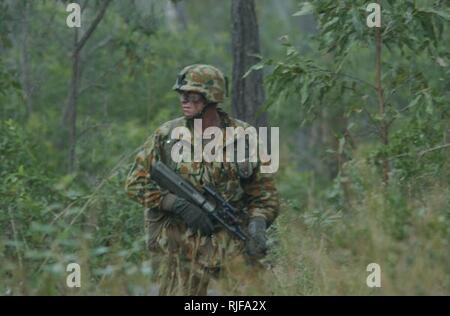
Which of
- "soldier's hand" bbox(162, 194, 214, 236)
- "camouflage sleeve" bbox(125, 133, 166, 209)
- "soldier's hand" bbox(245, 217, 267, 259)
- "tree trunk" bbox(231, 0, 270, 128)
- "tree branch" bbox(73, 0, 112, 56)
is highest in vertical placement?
"tree branch" bbox(73, 0, 112, 56)

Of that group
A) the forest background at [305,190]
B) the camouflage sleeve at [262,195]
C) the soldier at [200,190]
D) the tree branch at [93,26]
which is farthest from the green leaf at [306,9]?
the tree branch at [93,26]

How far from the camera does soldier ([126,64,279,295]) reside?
25.6 feet

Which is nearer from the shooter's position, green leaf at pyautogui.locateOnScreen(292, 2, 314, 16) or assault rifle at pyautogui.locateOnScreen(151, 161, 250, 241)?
assault rifle at pyautogui.locateOnScreen(151, 161, 250, 241)

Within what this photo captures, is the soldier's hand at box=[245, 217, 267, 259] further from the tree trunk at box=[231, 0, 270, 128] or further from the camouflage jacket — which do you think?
the tree trunk at box=[231, 0, 270, 128]

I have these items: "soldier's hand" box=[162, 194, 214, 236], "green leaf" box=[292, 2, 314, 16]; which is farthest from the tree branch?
"soldier's hand" box=[162, 194, 214, 236]

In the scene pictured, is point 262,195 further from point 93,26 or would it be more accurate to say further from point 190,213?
point 93,26

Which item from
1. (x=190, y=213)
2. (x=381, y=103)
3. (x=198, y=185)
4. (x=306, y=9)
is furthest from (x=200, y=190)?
(x=381, y=103)

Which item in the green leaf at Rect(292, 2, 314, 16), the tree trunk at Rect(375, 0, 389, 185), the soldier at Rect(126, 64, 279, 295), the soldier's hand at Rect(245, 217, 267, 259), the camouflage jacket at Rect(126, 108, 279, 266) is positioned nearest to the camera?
the soldier's hand at Rect(245, 217, 267, 259)

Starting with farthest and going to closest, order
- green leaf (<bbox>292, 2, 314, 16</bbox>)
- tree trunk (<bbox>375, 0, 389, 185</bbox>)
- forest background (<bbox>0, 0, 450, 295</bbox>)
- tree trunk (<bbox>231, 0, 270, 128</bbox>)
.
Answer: tree trunk (<bbox>231, 0, 270, 128</bbox>) < tree trunk (<bbox>375, 0, 389, 185</bbox>) < green leaf (<bbox>292, 2, 314, 16</bbox>) < forest background (<bbox>0, 0, 450, 295</bbox>)

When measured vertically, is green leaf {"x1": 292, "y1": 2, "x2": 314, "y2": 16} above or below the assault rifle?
above

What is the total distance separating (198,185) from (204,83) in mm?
657

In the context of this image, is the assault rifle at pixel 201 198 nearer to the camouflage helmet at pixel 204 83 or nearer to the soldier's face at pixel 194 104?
the soldier's face at pixel 194 104
